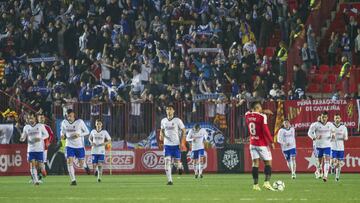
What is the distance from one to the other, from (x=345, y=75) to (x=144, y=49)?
840 cm

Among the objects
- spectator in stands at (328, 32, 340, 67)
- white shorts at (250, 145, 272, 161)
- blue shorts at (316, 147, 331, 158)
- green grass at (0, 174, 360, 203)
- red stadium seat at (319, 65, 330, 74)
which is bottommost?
green grass at (0, 174, 360, 203)

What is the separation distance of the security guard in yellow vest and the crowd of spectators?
1744mm

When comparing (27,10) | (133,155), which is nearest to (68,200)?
(133,155)

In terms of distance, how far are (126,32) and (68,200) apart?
72.3 feet

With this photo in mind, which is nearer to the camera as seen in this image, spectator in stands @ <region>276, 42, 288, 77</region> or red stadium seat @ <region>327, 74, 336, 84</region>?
spectator in stands @ <region>276, 42, 288, 77</region>

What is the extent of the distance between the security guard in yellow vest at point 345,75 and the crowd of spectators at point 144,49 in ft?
5.72

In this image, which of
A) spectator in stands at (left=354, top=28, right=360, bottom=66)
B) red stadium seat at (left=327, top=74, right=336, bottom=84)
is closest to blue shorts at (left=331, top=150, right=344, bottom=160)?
red stadium seat at (left=327, top=74, right=336, bottom=84)

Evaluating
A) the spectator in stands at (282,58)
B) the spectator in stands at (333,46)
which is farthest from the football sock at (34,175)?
the spectator in stands at (333,46)

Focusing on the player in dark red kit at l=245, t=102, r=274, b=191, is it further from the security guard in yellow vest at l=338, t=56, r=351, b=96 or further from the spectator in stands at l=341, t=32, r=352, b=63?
the spectator in stands at l=341, t=32, r=352, b=63

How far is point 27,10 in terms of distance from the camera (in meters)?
45.6

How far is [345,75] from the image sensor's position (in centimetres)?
3962

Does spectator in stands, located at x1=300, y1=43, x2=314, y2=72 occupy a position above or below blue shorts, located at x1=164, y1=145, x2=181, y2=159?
above

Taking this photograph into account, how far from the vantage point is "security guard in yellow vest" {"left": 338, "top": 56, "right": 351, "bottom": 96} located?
129 ft

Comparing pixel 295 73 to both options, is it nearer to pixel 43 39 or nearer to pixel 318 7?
pixel 318 7
